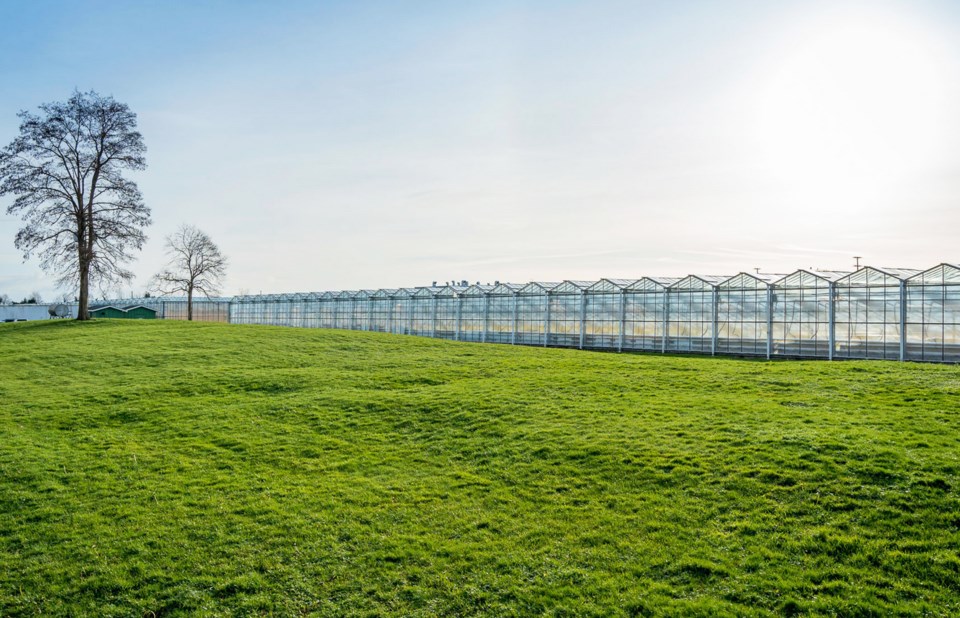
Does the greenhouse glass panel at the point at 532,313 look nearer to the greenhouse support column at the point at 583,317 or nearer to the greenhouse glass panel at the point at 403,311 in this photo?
the greenhouse support column at the point at 583,317

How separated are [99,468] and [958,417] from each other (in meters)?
19.9

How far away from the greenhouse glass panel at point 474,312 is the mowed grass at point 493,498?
112 feet

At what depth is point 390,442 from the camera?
15.6m

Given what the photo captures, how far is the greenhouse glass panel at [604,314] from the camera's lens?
47469 mm

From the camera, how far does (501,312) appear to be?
54344mm

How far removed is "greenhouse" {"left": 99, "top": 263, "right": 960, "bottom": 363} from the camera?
109 feet

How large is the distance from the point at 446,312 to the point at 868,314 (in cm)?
3402

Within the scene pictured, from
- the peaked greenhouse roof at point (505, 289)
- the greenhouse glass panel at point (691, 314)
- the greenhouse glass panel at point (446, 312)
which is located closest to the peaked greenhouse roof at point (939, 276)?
the greenhouse glass panel at point (691, 314)

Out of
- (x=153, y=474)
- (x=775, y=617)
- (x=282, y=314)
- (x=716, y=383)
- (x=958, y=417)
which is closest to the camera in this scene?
(x=775, y=617)

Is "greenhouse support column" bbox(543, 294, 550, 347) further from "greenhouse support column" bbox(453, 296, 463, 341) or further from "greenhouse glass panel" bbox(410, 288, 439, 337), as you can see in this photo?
"greenhouse glass panel" bbox(410, 288, 439, 337)

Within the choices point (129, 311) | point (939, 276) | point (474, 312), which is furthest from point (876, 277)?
point (129, 311)

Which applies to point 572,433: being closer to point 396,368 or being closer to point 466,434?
point 466,434

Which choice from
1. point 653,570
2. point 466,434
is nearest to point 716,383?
point 466,434

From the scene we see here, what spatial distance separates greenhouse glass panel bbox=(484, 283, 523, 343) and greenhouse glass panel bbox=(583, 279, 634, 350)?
700cm
